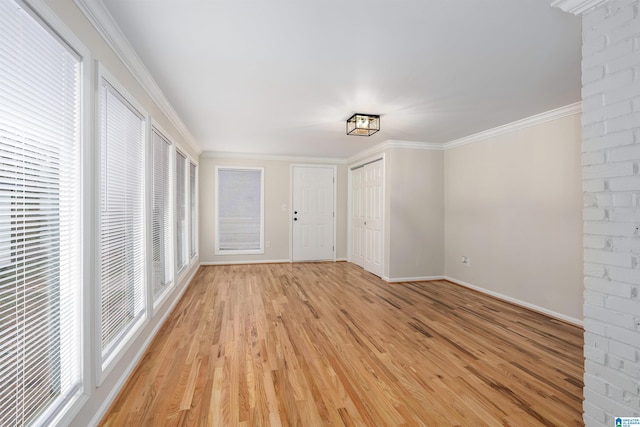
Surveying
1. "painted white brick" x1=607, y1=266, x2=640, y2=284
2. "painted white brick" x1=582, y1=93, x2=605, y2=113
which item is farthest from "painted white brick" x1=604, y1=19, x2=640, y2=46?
"painted white brick" x1=607, y1=266, x2=640, y2=284

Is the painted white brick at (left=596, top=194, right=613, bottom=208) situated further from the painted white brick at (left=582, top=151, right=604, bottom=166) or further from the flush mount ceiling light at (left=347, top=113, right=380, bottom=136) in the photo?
the flush mount ceiling light at (left=347, top=113, right=380, bottom=136)

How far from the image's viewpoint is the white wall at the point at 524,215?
3285 mm

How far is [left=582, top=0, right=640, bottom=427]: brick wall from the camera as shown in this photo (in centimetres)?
139

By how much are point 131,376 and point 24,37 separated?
2146 millimetres

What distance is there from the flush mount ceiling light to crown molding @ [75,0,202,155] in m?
2.07

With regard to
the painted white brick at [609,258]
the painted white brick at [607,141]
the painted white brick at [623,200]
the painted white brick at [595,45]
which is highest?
the painted white brick at [595,45]

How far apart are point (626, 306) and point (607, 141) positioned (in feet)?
2.66

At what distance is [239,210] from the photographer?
634cm

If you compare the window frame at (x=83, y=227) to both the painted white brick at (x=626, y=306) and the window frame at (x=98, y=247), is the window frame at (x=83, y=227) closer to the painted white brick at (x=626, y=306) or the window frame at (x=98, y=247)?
the window frame at (x=98, y=247)

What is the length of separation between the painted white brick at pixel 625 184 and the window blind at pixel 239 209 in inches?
222

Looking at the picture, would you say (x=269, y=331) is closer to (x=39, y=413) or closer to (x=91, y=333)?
(x=91, y=333)

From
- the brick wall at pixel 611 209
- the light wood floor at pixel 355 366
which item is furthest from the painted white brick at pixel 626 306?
the light wood floor at pixel 355 366

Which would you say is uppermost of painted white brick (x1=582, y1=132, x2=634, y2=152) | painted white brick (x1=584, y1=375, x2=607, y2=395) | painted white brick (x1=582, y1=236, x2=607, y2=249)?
painted white brick (x1=582, y1=132, x2=634, y2=152)

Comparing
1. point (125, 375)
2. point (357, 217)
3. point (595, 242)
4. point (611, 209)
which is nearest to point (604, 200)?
point (611, 209)
